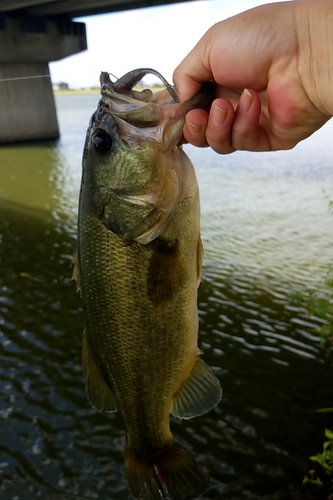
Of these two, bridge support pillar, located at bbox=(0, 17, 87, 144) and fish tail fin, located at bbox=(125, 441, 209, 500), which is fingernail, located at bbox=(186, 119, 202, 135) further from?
bridge support pillar, located at bbox=(0, 17, 87, 144)

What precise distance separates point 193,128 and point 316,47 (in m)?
0.56

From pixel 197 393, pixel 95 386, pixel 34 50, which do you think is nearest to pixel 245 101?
pixel 197 393

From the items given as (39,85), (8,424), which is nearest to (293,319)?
(8,424)

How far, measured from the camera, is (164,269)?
2.13 metres

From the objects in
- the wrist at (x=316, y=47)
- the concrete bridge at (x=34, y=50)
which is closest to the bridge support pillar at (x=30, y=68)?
the concrete bridge at (x=34, y=50)

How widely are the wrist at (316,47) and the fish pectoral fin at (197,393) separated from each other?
4.45 ft

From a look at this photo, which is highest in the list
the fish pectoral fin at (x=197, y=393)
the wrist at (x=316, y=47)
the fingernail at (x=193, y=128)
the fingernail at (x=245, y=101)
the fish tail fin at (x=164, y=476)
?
the wrist at (x=316, y=47)

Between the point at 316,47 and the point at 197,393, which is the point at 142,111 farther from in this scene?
the point at 197,393

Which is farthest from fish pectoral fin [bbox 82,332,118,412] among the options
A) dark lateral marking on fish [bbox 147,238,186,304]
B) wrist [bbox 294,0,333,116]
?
wrist [bbox 294,0,333,116]

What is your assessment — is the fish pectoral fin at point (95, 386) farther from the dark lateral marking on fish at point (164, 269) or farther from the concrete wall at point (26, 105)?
the concrete wall at point (26, 105)

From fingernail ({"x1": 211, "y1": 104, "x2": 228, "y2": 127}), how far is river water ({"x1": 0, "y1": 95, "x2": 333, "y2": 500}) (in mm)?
3500

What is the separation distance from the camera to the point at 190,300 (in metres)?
2.30

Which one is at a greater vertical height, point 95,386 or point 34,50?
point 34,50

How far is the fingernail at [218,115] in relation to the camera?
203 cm
